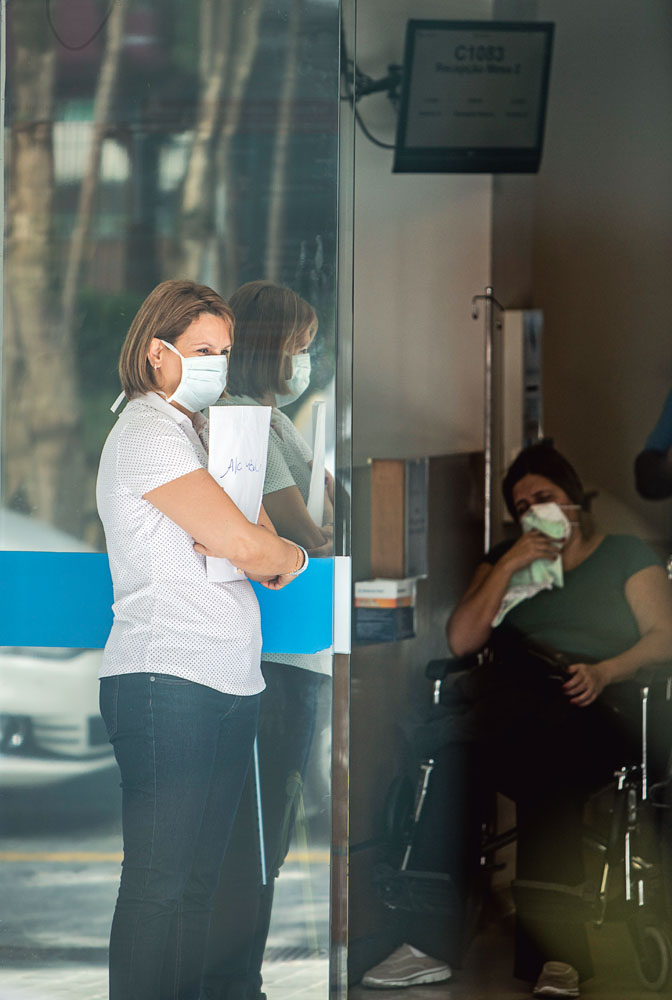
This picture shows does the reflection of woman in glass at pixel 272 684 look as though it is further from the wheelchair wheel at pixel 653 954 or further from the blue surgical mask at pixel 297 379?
the wheelchair wheel at pixel 653 954

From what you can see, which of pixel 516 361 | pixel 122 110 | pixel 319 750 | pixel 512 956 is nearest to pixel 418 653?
pixel 512 956

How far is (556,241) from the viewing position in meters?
4.66

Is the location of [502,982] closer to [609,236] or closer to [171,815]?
[171,815]

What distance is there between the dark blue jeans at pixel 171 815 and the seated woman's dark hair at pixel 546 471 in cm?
162

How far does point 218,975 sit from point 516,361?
267 centimetres

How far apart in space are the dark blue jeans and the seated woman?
114 cm

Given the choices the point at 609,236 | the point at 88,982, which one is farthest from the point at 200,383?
the point at 609,236

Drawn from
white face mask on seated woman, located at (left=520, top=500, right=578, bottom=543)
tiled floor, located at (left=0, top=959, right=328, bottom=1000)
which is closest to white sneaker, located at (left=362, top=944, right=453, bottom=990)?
tiled floor, located at (left=0, top=959, right=328, bottom=1000)

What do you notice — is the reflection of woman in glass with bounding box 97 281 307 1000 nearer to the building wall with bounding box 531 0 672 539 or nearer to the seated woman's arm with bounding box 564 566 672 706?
the seated woman's arm with bounding box 564 566 672 706

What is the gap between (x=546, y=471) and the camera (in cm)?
366

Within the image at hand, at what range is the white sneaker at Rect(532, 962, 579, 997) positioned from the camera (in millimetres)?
3045

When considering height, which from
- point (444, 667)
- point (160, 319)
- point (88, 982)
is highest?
point (160, 319)

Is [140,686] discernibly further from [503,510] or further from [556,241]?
[556,241]

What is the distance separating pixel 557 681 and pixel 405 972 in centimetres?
79
